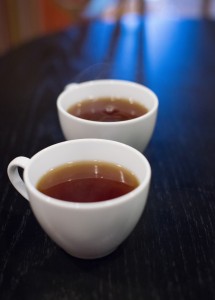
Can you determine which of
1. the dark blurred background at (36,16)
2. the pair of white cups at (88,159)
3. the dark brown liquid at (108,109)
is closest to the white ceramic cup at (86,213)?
the pair of white cups at (88,159)

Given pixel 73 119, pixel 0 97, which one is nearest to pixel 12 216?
pixel 73 119

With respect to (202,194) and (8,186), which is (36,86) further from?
(202,194)

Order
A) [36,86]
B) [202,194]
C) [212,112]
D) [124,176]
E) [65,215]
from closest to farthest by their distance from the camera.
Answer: [65,215] < [124,176] < [202,194] < [212,112] < [36,86]

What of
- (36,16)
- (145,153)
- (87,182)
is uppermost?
(87,182)

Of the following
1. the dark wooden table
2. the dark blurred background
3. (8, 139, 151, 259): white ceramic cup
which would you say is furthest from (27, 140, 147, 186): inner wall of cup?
the dark blurred background

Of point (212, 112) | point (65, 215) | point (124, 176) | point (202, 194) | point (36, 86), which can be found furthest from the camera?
point (36, 86)

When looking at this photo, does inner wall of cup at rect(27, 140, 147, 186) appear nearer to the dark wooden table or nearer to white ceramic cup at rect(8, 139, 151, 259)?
white ceramic cup at rect(8, 139, 151, 259)

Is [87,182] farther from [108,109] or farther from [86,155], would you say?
[108,109]

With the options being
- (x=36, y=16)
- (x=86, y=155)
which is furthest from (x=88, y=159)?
(x=36, y=16)
